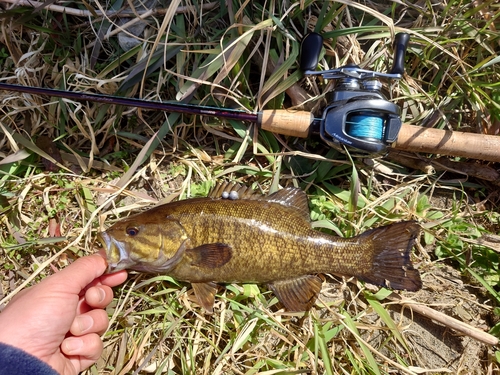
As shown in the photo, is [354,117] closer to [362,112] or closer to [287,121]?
[362,112]

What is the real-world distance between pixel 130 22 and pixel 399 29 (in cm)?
198

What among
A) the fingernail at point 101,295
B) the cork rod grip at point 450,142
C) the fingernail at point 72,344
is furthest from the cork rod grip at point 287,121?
the fingernail at point 72,344

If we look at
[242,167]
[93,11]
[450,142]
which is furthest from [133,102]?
[450,142]

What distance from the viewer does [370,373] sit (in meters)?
2.81

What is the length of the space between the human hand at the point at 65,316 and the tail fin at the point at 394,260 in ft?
5.71

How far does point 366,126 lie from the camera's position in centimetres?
262

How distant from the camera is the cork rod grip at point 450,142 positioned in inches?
111

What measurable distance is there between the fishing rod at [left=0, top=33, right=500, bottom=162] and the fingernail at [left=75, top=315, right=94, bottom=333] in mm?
1478

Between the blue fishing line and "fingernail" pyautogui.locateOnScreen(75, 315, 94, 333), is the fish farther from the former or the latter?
the blue fishing line

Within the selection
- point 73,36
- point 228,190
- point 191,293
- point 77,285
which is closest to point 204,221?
point 228,190

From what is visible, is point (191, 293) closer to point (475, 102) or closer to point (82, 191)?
point (82, 191)

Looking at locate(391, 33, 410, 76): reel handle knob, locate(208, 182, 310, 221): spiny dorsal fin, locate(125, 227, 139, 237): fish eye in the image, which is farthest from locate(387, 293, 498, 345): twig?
locate(125, 227, 139, 237): fish eye

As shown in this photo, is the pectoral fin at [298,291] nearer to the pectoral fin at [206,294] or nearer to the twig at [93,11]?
the pectoral fin at [206,294]

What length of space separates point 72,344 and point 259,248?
1.38m
